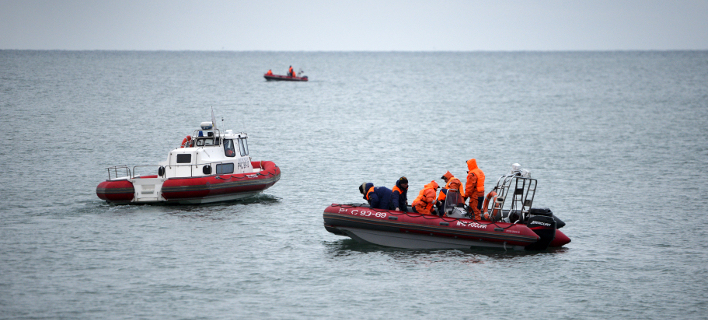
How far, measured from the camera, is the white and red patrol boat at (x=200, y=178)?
66.7 ft

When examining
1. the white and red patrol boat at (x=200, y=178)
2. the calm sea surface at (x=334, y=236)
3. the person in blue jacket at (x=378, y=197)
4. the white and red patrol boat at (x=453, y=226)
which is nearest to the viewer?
the calm sea surface at (x=334, y=236)

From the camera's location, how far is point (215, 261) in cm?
1616

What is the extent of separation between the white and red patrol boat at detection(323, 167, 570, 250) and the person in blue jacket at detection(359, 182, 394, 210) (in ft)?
0.74

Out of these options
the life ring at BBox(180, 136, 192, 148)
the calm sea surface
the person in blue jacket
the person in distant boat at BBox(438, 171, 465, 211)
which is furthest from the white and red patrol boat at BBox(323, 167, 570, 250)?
the life ring at BBox(180, 136, 192, 148)

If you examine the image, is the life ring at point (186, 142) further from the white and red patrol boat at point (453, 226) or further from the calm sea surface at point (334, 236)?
the white and red patrol boat at point (453, 226)

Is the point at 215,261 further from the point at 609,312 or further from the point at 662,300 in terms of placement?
the point at 662,300

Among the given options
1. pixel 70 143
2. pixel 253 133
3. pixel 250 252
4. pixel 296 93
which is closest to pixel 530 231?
pixel 250 252

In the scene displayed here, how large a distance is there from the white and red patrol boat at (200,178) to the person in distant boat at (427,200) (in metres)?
6.79

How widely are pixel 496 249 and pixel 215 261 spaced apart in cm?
634

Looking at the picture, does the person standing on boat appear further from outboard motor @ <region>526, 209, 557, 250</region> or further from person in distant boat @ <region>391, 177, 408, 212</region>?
person in distant boat @ <region>391, 177, 408, 212</region>

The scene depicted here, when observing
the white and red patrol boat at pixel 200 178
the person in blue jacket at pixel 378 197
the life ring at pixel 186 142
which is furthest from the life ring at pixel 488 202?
the life ring at pixel 186 142

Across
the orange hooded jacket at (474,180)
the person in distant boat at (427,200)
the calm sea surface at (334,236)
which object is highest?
the orange hooded jacket at (474,180)

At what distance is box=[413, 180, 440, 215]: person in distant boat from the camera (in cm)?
1652

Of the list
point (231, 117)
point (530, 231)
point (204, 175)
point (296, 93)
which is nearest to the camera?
point (530, 231)
